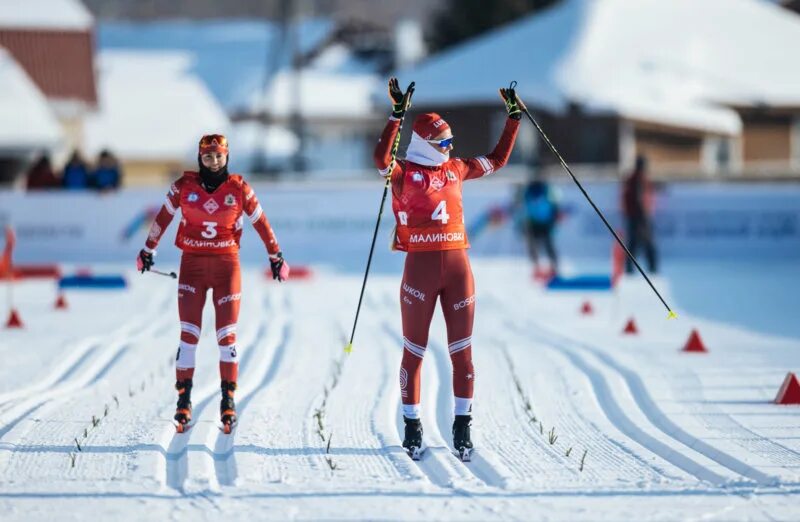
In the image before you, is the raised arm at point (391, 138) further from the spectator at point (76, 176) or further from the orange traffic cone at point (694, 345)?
the spectator at point (76, 176)

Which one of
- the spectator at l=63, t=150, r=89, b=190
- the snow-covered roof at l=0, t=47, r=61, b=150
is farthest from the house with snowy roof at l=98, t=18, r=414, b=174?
→ the spectator at l=63, t=150, r=89, b=190

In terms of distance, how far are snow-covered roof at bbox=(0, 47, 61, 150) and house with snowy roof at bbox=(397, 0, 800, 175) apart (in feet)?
36.9

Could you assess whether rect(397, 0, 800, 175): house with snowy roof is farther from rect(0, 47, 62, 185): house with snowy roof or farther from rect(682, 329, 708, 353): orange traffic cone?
rect(682, 329, 708, 353): orange traffic cone

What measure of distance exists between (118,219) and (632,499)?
755 inches

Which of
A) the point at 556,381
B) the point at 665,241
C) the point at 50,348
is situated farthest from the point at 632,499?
the point at 665,241

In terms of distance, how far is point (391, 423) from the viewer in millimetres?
9102

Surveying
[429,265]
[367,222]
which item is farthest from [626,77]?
[429,265]

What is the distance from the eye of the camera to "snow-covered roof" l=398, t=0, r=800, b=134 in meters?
35.8

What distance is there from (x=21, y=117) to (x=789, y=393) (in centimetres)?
3373

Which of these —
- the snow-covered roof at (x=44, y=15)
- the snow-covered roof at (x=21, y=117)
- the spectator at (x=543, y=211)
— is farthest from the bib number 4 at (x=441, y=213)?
the snow-covered roof at (x=44, y=15)

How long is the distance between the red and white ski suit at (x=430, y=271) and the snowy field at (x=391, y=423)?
1.52ft

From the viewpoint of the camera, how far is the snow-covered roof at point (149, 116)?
5109 centimetres

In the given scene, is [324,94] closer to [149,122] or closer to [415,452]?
[149,122]

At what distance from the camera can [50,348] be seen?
13047 mm
